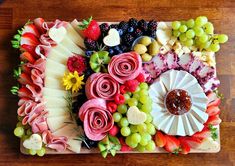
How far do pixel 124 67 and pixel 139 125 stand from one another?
23cm

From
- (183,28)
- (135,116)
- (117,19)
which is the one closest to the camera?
(135,116)

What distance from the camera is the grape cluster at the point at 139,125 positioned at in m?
1.74

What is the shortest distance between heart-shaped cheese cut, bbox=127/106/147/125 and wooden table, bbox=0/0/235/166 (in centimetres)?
20

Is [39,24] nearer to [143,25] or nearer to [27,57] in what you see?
[27,57]

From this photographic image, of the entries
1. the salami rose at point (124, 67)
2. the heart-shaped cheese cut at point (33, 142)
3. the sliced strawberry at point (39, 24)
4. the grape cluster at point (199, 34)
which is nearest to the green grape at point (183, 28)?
the grape cluster at point (199, 34)

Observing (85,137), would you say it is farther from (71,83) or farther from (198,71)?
(198,71)

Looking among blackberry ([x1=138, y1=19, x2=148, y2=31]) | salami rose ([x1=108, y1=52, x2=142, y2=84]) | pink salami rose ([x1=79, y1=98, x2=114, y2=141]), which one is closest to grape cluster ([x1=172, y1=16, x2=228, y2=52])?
blackberry ([x1=138, y1=19, x2=148, y2=31])

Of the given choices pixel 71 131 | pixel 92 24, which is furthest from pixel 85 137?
pixel 92 24

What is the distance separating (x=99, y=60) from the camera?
5.85 ft

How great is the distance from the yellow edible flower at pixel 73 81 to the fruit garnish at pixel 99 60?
64 millimetres

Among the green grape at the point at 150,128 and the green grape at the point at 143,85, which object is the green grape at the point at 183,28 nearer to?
the green grape at the point at 143,85

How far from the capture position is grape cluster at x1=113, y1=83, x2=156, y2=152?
1.74 metres

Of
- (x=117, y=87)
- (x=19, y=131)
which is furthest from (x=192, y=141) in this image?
(x=19, y=131)

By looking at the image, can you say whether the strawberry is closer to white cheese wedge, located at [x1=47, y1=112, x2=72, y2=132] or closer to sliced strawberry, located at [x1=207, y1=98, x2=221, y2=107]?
white cheese wedge, located at [x1=47, y1=112, x2=72, y2=132]
